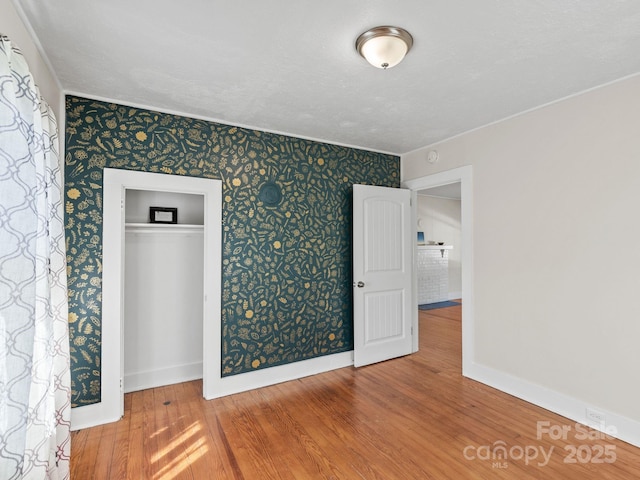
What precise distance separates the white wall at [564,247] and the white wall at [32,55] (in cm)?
346

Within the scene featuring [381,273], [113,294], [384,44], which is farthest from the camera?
[381,273]

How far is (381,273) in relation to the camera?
3844 mm

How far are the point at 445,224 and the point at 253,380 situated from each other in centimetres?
623

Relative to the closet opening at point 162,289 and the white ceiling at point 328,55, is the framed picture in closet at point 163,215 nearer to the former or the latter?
the closet opening at point 162,289

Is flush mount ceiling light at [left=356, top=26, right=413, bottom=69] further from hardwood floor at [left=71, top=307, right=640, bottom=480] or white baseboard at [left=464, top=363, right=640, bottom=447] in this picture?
white baseboard at [left=464, top=363, right=640, bottom=447]

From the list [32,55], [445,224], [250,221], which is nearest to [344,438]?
[250,221]

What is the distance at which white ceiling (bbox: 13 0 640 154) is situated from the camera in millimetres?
1647

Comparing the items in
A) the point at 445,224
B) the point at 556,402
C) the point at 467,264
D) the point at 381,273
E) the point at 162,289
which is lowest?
the point at 556,402

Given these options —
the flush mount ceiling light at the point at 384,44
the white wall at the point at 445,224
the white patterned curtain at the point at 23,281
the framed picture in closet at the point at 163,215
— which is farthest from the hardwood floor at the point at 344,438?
the white wall at the point at 445,224

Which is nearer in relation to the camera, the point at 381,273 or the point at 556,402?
the point at 556,402

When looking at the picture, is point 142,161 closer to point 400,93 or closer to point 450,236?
point 400,93

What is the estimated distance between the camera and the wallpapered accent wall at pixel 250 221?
255 cm

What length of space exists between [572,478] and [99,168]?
3795 mm

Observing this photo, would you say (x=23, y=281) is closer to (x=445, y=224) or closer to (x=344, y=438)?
(x=344, y=438)
